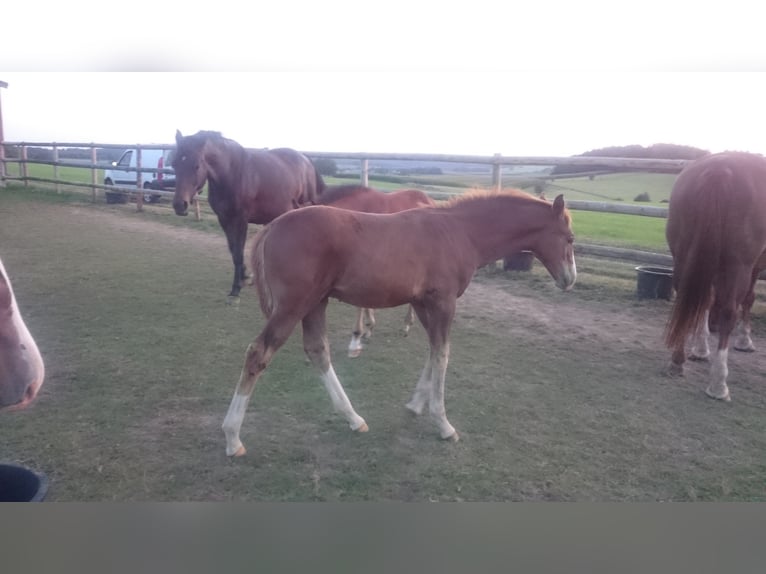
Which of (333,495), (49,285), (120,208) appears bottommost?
(333,495)

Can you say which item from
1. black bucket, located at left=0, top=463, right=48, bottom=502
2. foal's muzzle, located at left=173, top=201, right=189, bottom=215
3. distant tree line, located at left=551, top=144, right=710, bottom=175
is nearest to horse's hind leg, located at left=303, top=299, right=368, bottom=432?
black bucket, located at left=0, top=463, right=48, bottom=502

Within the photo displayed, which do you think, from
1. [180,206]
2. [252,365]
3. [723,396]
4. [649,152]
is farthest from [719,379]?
[180,206]

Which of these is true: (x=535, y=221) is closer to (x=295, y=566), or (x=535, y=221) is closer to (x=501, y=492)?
(x=501, y=492)

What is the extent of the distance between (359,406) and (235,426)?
937mm

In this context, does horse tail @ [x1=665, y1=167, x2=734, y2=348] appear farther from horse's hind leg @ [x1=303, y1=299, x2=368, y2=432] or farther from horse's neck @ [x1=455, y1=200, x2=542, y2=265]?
horse's hind leg @ [x1=303, y1=299, x2=368, y2=432]

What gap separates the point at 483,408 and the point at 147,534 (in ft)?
7.12

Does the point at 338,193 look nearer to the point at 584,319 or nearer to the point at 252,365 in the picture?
the point at 252,365

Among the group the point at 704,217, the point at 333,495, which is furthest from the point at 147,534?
the point at 704,217

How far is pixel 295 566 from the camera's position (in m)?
2.09

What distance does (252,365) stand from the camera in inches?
119

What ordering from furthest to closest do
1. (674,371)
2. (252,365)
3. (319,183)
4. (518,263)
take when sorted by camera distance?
(518,263) → (319,183) → (674,371) → (252,365)

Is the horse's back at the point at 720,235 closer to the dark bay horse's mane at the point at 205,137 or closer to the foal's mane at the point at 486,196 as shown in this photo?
the foal's mane at the point at 486,196

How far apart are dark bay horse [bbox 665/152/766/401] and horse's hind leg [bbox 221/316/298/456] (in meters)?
2.77

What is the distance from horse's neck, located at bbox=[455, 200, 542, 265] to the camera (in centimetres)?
354
